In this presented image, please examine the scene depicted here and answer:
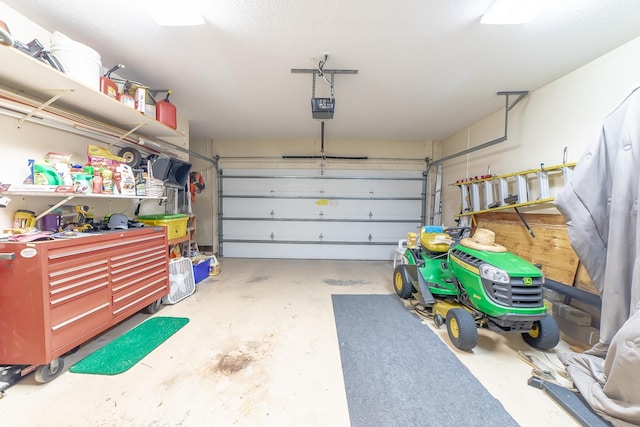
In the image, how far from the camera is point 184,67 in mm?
2240

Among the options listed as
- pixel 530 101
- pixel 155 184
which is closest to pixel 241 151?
pixel 155 184

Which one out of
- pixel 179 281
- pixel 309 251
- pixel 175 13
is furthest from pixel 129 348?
pixel 309 251

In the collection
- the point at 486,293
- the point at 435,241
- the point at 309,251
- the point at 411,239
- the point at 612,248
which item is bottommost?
the point at 309,251

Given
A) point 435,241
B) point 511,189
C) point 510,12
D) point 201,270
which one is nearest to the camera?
point 510,12

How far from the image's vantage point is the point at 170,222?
2.76 metres

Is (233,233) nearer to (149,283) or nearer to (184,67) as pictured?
(149,283)

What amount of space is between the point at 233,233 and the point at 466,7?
5122mm

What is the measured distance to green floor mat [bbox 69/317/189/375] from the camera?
Result: 1594 millimetres

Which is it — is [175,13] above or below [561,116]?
above

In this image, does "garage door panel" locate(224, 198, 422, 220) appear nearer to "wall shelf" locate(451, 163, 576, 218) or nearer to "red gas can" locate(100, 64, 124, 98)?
"wall shelf" locate(451, 163, 576, 218)

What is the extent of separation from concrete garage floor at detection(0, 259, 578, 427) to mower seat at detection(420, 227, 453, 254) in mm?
865

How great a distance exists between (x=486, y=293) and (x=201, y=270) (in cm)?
360

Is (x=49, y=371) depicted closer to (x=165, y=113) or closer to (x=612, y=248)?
(x=165, y=113)

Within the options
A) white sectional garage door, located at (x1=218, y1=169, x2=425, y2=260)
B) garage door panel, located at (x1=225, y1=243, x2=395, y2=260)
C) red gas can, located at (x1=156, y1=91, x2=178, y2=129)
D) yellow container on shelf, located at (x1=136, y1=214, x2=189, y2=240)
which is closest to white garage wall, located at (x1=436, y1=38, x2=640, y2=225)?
white sectional garage door, located at (x1=218, y1=169, x2=425, y2=260)
